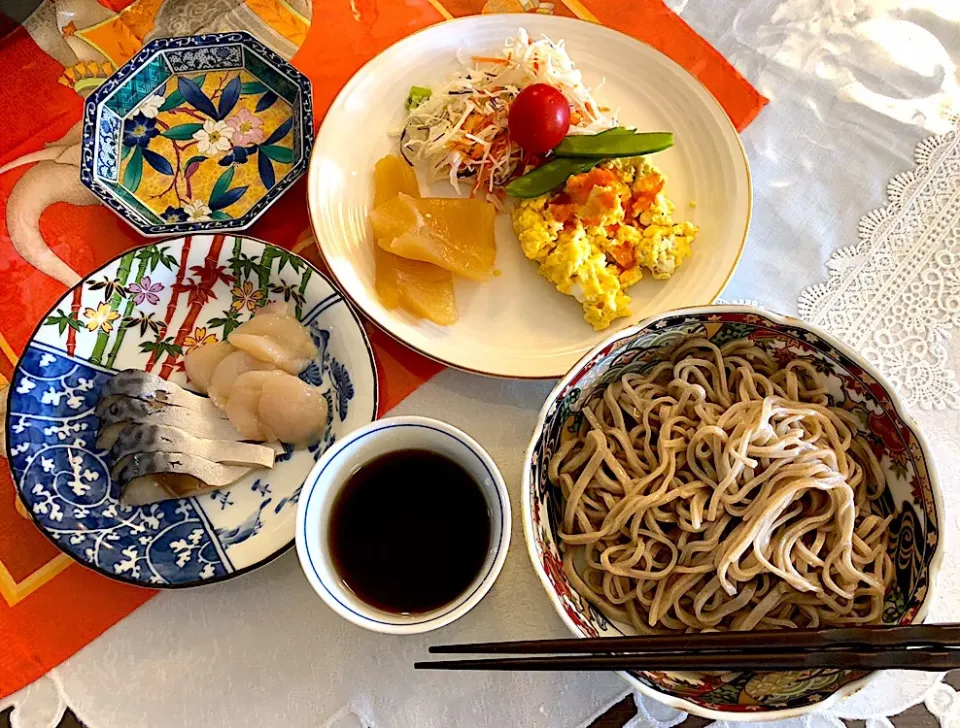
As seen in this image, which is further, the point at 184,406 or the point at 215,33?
the point at 215,33

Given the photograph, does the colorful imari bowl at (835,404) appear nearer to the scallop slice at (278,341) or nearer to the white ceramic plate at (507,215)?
the white ceramic plate at (507,215)

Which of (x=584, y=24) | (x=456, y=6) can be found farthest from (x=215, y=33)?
(x=584, y=24)

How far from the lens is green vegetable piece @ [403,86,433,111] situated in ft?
5.35

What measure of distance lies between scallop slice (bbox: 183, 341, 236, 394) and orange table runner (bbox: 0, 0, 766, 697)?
0.96 feet

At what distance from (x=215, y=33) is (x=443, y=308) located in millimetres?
Answer: 931

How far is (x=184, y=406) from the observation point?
1.36 metres

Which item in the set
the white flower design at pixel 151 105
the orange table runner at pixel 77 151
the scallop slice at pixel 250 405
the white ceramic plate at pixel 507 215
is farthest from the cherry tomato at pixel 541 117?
the white flower design at pixel 151 105

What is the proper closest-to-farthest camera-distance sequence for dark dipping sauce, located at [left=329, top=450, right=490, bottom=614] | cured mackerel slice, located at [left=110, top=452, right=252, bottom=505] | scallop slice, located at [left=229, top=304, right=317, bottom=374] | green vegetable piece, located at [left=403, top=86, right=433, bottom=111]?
dark dipping sauce, located at [left=329, top=450, right=490, bottom=614] < cured mackerel slice, located at [left=110, top=452, right=252, bottom=505] < scallop slice, located at [left=229, top=304, right=317, bottom=374] < green vegetable piece, located at [left=403, top=86, right=433, bottom=111]

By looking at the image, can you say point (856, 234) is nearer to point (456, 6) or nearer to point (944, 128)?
point (944, 128)

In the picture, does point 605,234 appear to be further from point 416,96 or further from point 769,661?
point 769,661

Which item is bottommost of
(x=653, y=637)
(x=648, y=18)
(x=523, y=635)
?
(x=523, y=635)

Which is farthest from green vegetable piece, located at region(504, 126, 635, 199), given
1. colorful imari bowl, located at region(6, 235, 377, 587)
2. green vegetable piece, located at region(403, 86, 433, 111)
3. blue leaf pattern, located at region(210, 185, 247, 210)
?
blue leaf pattern, located at region(210, 185, 247, 210)

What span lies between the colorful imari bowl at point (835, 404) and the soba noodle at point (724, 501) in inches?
1.0

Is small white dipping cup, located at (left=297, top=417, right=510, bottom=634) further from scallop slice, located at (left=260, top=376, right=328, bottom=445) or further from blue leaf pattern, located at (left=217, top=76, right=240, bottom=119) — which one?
blue leaf pattern, located at (left=217, top=76, right=240, bottom=119)
